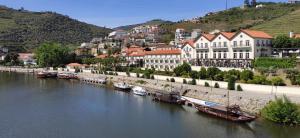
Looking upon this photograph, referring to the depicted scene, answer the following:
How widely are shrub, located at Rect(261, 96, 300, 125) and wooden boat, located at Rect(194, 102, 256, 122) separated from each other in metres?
2.36

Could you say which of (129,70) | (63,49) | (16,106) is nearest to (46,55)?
(63,49)

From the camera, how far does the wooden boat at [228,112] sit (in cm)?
4134

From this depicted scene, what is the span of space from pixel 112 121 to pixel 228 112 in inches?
518

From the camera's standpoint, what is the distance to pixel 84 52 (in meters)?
153

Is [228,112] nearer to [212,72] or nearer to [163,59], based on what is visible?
[212,72]

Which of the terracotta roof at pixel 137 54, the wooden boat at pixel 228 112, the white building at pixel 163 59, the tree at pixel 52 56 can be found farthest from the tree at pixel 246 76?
the tree at pixel 52 56

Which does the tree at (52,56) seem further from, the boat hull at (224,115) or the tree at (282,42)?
the boat hull at (224,115)

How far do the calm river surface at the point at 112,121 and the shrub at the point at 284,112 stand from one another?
970mm

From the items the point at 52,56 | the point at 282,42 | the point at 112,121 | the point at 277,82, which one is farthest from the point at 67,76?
the point at 277,82

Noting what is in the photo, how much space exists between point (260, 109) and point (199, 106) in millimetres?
7862

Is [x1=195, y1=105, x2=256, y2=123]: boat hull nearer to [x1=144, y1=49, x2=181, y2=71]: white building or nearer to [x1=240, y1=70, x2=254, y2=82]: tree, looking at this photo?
[x1=240, y1=70, x2=254, y2=82]: tree

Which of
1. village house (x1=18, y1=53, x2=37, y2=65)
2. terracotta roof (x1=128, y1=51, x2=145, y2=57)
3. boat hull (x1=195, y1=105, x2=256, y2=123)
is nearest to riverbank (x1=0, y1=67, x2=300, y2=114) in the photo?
boat hull (x1=195, y1=105, x2=256, y2=123)

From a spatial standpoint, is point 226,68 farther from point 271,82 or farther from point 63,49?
point 63,49

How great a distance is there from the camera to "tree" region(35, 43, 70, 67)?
5044 inches
